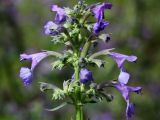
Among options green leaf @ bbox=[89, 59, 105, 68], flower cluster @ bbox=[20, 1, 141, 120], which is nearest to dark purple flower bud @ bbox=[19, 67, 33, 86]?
flower cluster @ bbox=[20, 1, 141, 120]

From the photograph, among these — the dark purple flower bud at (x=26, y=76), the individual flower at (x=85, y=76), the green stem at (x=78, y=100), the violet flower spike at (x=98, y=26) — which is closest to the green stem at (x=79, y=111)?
the green stem at (x=78, y=100)

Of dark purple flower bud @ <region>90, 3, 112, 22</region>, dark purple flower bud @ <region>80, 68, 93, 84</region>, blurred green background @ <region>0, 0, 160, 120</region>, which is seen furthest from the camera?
blurred green background @ <region>0, 0, 160, 120</region>

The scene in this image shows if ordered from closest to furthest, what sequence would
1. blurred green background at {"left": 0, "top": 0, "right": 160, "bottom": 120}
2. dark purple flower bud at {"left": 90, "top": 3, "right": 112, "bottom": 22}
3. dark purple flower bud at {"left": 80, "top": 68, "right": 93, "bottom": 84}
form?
dark purple flower bud at {"left": 80, "top": 68, "right": 93, "bottom": 84} → dark purple flower bud at {"left": 90, "top": 3, "right": 112, "bottom": 22} → blurred green background at {"left": 0, "top": 0, "right": 160, "bottom": 120}

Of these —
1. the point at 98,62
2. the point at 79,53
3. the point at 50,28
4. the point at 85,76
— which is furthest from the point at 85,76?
the point at 50,28

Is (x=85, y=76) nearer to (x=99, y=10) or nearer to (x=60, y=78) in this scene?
(x=99, y=10)

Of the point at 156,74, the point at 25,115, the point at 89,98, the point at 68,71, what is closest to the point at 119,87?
the point at 89,98

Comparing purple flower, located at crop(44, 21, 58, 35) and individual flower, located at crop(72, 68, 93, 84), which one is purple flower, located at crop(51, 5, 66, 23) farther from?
individual flower, located at crop(72, 68, 93, 84)

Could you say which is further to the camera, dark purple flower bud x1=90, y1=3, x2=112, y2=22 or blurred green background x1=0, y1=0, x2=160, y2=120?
blurred green background x1=0, y1=0, x2=160, y2=120

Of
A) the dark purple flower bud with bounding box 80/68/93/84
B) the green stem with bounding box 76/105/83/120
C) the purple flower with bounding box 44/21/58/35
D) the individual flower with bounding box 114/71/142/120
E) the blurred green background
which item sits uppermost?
the purple flower with bounding box 44/21/58/35

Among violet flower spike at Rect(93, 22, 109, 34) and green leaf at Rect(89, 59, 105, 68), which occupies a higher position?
violet flower spike at Rect(93, 22, 109, 34)

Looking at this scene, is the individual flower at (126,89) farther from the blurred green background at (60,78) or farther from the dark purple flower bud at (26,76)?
the blurred green background at (60,78)

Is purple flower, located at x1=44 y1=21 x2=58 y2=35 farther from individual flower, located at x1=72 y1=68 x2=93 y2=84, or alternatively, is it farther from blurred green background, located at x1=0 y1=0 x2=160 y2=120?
blurred green background, located at x1=0 y1=0 x2=160 y2=120
